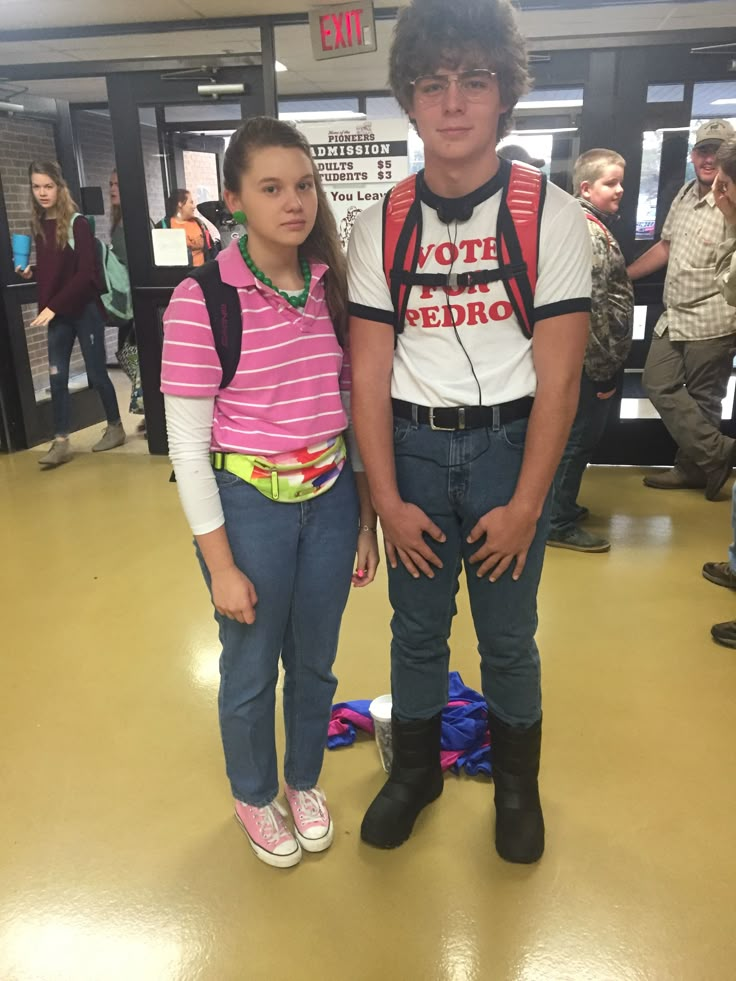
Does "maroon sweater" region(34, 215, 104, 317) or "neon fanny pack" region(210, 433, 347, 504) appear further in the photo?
"maroon sweater" region(34, 215, 104, 317)

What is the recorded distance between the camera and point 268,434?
1332 millimetres

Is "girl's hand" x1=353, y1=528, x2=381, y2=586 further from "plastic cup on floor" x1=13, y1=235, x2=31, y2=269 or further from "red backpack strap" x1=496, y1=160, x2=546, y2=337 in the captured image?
"plastic cup on floor" x1=13, y1=235, x2=31, y2=269

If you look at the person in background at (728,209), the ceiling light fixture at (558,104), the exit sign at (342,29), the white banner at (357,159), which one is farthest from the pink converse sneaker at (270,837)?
the ceiling light fixture at (558,104)

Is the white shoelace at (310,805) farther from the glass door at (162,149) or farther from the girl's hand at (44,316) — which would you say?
the girl's hand at (44,316)

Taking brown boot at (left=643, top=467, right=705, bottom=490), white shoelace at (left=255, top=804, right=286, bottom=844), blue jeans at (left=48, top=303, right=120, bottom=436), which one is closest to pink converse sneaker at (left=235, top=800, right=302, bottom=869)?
white shoelace at (left=255, top=804, right=286, bottom=844)

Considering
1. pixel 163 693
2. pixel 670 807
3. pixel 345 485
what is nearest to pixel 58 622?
pixel 163 693

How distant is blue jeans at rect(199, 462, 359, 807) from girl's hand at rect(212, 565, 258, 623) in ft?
0.10

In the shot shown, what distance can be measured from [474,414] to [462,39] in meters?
0.58

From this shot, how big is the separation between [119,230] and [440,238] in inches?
161

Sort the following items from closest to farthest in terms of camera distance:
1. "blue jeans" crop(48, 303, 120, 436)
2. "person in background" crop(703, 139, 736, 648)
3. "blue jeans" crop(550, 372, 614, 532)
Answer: "person in background" crop(703, 139, 736, 648) < "blue jeans" crop(550, 372, 614, 532) < "blue jeans" crop(48, 303, 120, 436)

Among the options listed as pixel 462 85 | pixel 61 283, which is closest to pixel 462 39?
pixel 462 85

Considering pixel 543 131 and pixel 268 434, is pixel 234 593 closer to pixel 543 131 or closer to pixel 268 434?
pixel 268 434

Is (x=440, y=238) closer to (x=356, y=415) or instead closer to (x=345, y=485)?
(x=356, y=415)

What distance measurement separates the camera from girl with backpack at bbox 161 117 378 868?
1285 mm
